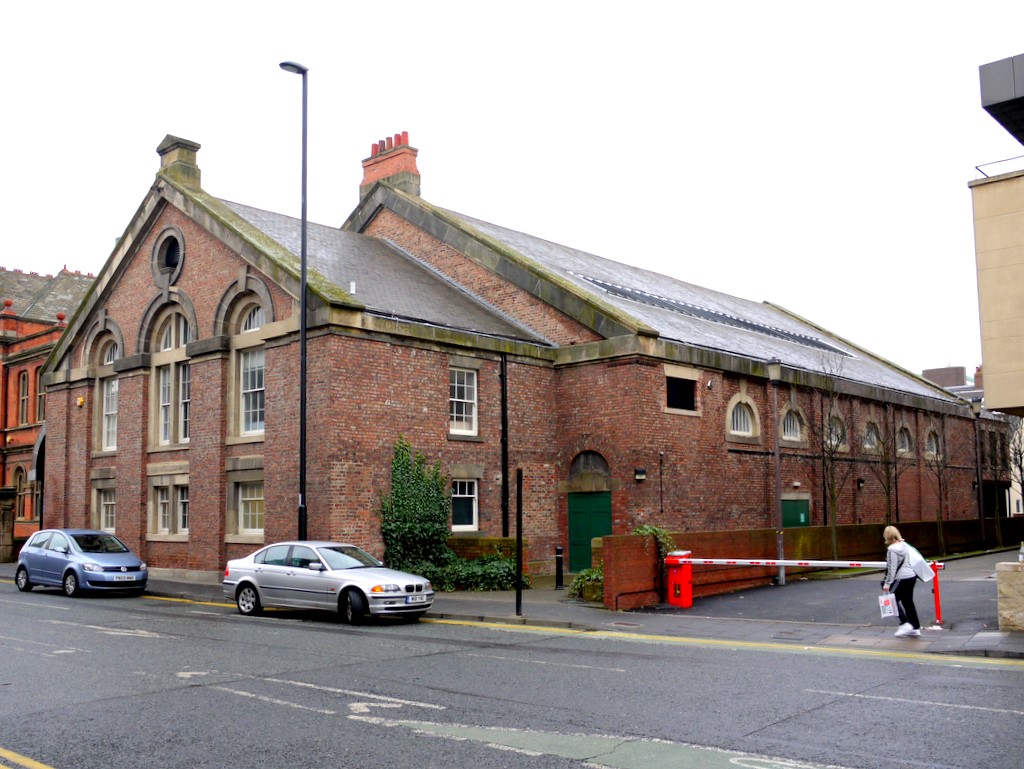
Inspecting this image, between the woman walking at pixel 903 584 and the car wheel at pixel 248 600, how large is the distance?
11.3m

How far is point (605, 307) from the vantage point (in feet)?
85.8

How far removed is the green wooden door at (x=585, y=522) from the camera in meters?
25.6

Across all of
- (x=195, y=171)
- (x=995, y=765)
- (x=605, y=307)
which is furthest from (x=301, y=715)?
(x=195, y=171)

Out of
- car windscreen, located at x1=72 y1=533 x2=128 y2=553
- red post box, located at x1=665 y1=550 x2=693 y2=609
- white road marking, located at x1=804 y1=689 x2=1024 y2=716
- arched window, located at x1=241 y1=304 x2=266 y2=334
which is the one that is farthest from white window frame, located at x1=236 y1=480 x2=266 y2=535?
white road marking, located at x1=804 y1=689 x2=1024 y2=716

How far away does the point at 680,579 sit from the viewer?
18984 mm

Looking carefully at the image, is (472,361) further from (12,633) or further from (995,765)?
(995,765)

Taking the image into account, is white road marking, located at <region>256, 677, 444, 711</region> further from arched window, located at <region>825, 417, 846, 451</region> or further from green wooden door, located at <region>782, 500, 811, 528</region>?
arched window, located at <region>825, 417, 846, 451</region>

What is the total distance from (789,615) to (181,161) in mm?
20853

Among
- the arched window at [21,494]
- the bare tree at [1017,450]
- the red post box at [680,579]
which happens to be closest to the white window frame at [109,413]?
the arched window at [21,494]

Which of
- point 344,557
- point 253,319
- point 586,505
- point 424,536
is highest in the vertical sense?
point 253,319

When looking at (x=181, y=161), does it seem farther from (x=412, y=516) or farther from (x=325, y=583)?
(x=325, y=583)

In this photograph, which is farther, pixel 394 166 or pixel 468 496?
pixel 394 166

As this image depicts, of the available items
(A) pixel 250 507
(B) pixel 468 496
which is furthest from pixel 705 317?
(A) pixel 250 507

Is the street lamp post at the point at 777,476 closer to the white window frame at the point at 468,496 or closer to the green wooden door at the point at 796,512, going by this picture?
the green wooden door at the point at 796,512
